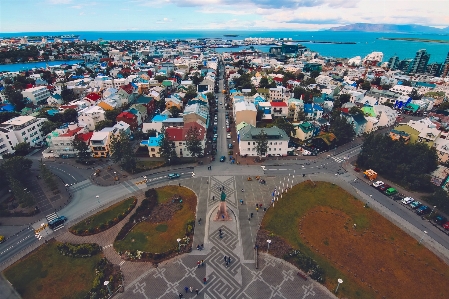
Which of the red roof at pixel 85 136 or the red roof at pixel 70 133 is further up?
the red roof at pixel 70 133

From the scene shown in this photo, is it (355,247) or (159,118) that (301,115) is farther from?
(355,247)

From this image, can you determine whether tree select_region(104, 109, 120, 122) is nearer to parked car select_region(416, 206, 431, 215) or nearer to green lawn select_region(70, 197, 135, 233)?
green lawn select_region(70, 197, 135, 233)

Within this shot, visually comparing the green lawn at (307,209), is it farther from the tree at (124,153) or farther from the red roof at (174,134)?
the tree at (124,153)

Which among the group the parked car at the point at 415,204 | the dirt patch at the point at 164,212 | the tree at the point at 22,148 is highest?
the tree at the point at 22,148

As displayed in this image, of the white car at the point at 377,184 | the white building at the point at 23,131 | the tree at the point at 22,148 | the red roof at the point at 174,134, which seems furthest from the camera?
the white building at the point at 23,131

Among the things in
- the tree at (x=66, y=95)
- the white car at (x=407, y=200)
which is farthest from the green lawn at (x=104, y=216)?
the tree at (x=66, y=95)

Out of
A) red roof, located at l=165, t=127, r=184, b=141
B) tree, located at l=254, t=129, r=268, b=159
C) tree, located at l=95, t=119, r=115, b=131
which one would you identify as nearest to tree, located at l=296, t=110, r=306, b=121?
tree, located at l=254, t=129, r=268, b=159

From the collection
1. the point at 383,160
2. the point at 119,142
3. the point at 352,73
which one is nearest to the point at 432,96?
the point at 352,73

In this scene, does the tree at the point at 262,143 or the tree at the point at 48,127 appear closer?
the tree at the point at 262,143
